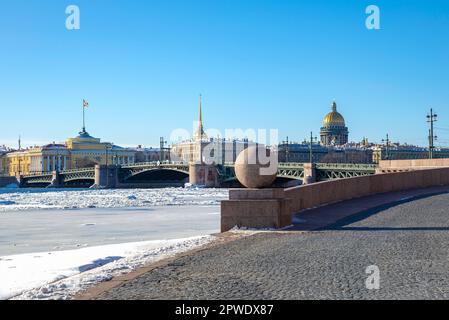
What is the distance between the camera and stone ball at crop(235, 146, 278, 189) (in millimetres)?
9672

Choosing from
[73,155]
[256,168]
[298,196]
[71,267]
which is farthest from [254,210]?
A: [73,155]

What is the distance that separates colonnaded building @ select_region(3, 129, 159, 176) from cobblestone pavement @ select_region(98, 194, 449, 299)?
97244mm

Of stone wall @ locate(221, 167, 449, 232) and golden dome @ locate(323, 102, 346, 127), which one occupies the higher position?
golden dome @ locate(323, 102, 346, 127)

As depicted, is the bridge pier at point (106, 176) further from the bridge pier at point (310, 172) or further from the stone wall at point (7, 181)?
the bridge pier at point (310, 172)

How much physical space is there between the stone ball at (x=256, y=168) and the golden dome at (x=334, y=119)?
119 m

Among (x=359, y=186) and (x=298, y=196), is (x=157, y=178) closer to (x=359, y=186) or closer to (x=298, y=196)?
(x=359, y=186)

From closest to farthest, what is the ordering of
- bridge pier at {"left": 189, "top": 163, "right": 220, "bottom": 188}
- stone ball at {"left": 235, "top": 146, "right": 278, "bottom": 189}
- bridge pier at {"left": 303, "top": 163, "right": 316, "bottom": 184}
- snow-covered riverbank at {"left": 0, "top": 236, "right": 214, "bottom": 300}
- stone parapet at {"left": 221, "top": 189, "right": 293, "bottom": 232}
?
snow-covered riverbank at {"left": 0, "top": 236, "right": 214, "bottom": 300} → stone parapet at {"left": 221, "top": 189, "right": 293, "bottom": 232} → stone ball at {"left": 235, "top": 146, "right": 278, "bottom": 189} → bridge pier at {"left": 303, "top": 163, "right": 316, "bottom": 184} → bridge pier at {"left": 189, "top": 163, "right": 220, "bottom": 188}

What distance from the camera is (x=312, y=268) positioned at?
6.08 metres

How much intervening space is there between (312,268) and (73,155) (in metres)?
106

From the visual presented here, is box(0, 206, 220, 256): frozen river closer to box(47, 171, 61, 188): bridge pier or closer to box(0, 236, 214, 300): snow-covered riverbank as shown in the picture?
box(0, 236, 214, 300): snow-covered riverbank

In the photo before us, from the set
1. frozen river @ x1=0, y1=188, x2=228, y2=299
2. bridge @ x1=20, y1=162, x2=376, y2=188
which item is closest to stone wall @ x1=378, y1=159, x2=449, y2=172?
frozen river @ x1=0, y1=188, x2=228, y2=299

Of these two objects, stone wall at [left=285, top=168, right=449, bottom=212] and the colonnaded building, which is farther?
the colonnaded building

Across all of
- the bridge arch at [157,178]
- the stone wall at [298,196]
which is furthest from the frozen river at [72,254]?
the bridge arch at [157,178]
